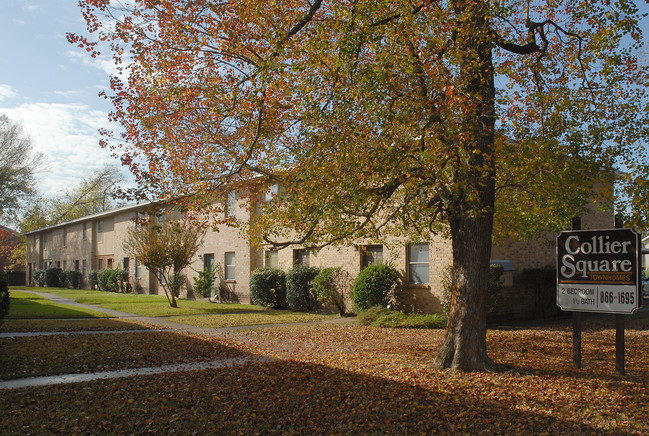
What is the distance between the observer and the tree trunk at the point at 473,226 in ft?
27.9

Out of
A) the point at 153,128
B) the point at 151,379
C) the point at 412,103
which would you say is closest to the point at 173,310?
the point at 153,128

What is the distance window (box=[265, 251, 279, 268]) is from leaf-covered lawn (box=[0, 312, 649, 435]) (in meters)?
12.5

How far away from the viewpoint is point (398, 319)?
1536 cm

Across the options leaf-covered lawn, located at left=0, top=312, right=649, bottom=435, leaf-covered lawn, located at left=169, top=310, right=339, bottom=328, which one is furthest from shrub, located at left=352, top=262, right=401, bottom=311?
leaf-covered lawn, located at left=0, top=312, right=649, bottom=435

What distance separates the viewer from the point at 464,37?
8.61 metres

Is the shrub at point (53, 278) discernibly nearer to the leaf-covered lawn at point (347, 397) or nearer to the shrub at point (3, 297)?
the shrub at point (3, 297)

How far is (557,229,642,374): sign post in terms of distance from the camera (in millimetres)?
8547

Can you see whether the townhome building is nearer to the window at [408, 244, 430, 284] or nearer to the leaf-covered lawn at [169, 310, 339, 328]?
the window at [408, 244, 430, 284]

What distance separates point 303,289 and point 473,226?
12411mm

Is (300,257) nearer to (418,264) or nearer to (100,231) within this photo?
(418,264)

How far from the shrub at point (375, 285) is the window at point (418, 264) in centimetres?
48

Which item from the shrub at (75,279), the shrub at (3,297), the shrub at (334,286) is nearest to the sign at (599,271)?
the shrub at (3,297)

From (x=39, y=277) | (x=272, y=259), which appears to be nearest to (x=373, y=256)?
(x=272, y=259)

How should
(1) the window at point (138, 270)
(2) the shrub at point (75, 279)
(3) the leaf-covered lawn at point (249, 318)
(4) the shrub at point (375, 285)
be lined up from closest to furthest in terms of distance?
(3) the leaf-covered lawn at point (249, 318)
(4) the shrub at point (375, 285)
(1) the window at point (138, 270)
(2) the shrub at point (75, 279)
